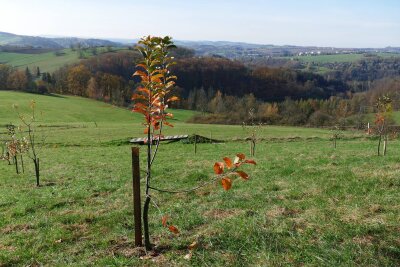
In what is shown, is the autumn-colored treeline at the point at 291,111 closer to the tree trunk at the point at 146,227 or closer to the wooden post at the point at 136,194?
the wooden post at the point at 136,194

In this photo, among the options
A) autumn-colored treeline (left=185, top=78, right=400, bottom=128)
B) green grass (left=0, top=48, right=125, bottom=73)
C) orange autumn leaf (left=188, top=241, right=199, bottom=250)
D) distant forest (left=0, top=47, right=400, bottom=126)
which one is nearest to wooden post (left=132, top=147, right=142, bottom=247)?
orange autumn leaf (left=188, top=241, right=199, bottom=250)

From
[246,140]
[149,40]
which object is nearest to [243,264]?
[149,40]

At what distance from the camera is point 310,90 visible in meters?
188

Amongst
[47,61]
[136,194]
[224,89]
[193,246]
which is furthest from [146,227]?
[47,61]

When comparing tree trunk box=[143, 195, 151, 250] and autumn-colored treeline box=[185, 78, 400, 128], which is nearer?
tree trunk box=[143, 195, 151, 250]

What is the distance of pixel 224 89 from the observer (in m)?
180

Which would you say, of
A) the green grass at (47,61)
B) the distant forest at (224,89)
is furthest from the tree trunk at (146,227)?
the green grass at (47,61)

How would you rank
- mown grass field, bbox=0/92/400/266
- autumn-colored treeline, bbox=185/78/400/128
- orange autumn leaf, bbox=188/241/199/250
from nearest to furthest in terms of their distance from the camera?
mown grass field, bbox=0/92/400/266
orange autumn leaf, bbox=188/241/199/250
autumn-colored treeline, bbox=185/78/400/128

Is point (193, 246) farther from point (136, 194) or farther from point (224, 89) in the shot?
point (224, 89)

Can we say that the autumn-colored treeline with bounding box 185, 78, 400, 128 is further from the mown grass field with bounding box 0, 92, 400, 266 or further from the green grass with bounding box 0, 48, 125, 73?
the green grass with bounding box 0, 48, 125, 73

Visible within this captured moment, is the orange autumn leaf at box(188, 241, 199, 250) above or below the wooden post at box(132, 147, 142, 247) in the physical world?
below

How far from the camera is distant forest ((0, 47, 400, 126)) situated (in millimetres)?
95094

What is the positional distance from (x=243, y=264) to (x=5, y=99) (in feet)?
296

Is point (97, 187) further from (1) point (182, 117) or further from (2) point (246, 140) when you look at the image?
(1) point (182, 117)
